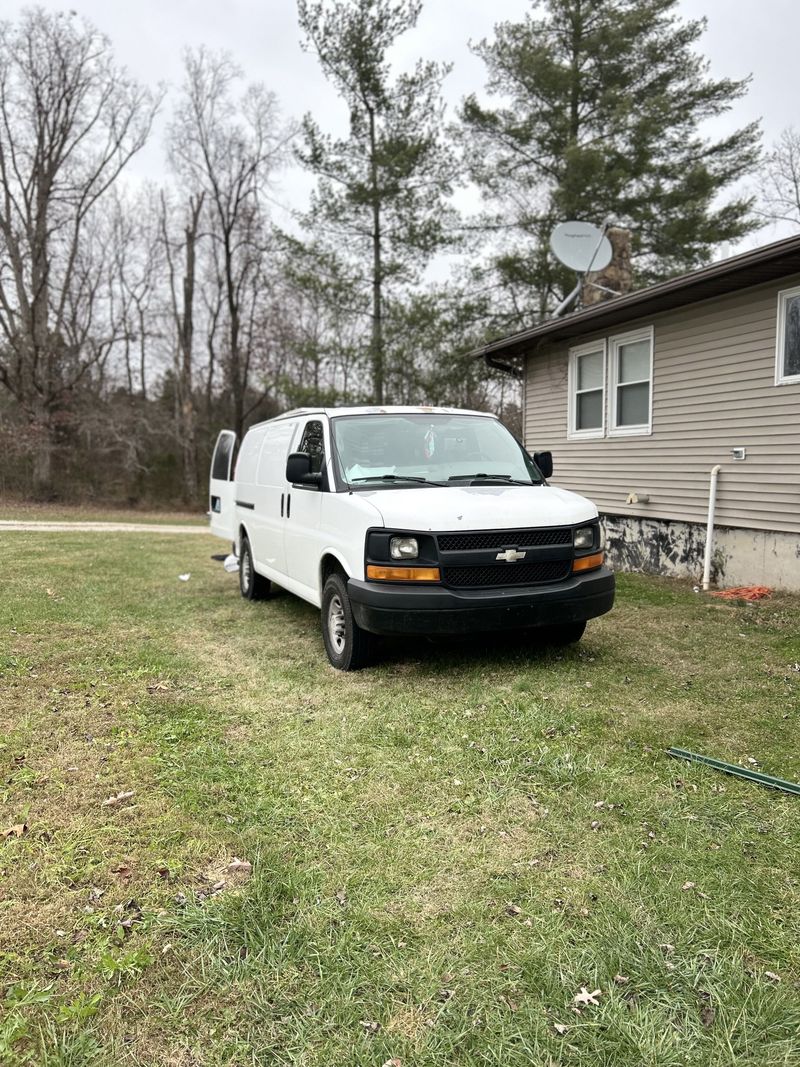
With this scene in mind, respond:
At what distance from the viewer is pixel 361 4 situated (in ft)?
64.7

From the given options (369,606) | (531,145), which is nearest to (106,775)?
(369,606)

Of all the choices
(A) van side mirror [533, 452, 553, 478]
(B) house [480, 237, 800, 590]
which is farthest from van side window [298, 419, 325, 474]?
(B) house [480, 237, 800, 590]

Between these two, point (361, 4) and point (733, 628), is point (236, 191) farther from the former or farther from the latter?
point (733, 628)

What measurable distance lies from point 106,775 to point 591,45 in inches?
839

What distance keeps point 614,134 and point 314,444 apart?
1697cm

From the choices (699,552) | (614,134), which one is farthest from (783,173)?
(699,552)

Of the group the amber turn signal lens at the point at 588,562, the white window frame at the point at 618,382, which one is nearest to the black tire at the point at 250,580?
the amber turn signal lens at the point at 588,562

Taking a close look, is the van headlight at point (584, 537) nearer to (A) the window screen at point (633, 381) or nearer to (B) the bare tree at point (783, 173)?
(A) the window screen at point (633, 381)

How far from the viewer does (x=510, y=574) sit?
4910 millimetres

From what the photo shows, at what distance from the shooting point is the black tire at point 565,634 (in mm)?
5672

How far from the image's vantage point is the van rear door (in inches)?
357

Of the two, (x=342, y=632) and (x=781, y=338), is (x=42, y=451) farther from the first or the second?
(x=781, y=338)

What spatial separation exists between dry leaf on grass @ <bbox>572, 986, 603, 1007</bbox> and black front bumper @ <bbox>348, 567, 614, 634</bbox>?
2672 mm

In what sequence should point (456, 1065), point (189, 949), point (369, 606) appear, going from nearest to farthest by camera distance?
point (456, 1065) → point (189, 949) → point (369, 606)
